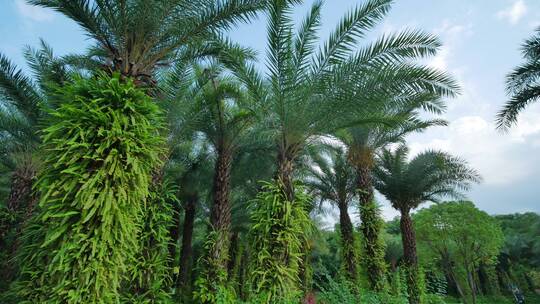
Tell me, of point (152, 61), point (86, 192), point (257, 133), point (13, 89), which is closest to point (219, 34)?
point (152, 61)

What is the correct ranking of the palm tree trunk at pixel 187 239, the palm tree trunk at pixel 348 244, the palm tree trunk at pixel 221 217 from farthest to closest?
1. the palm tree trunk at pixel 187 239
2. the palm tree trunk at pixel 348 244
3. the palm tree trunk at pixel 221 217

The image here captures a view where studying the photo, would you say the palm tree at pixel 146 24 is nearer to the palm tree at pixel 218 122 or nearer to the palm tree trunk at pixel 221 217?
the palm tree at pixel 218 122

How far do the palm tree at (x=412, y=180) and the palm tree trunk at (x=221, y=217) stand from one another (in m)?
8.05

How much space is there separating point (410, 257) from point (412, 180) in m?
3.31

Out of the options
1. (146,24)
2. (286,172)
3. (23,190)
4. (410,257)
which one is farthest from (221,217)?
(410,257)

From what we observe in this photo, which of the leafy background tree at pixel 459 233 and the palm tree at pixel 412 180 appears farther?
the leafy background tree at pixel 459 233

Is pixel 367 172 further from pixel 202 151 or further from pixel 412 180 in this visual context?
pixel 202 151

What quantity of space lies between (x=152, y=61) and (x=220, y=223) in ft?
16.2

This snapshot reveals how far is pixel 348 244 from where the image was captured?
14195mm

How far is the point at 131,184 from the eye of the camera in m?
5.70

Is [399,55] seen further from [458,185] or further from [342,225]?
[458,185]

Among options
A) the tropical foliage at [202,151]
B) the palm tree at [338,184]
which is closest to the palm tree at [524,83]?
the tropical foliage at [202,151]

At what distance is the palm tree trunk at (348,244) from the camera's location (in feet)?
45.4

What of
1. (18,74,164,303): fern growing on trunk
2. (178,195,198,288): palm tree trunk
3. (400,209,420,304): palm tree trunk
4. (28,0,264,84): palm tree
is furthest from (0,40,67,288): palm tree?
(400,209,420,304): palm tree trunk
